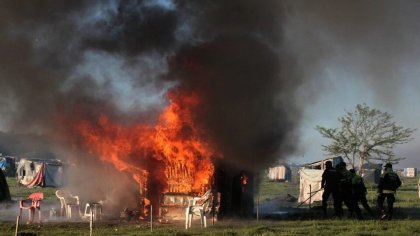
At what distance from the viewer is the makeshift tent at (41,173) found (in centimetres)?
4194

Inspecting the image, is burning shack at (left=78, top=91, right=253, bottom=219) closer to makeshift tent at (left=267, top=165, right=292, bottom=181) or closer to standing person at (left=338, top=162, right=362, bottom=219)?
standing person at (left=338, top=162, right=362, bottom=219)

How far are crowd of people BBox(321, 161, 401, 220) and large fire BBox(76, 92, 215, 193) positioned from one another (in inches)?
188

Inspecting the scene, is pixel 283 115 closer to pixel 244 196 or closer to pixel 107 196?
pixel 244 196

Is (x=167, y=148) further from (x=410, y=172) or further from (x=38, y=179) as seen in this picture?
(x=410, y=172)

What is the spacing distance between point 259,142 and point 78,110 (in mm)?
7983

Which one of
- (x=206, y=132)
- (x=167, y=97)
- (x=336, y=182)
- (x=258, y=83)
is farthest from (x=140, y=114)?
(x=336, y=182)

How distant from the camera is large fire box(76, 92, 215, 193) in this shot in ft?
61.5

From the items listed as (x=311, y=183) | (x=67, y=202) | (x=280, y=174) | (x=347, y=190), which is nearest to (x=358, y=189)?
(x=347, y=190)

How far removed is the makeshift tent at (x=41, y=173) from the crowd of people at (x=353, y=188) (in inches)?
1120

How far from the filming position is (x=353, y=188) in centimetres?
1862

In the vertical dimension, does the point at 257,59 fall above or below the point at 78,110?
above

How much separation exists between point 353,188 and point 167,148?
7319 millimetres

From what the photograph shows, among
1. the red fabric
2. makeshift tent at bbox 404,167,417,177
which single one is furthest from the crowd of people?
makeshift tent at bbox 404,167,417,177

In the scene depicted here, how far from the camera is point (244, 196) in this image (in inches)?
812
